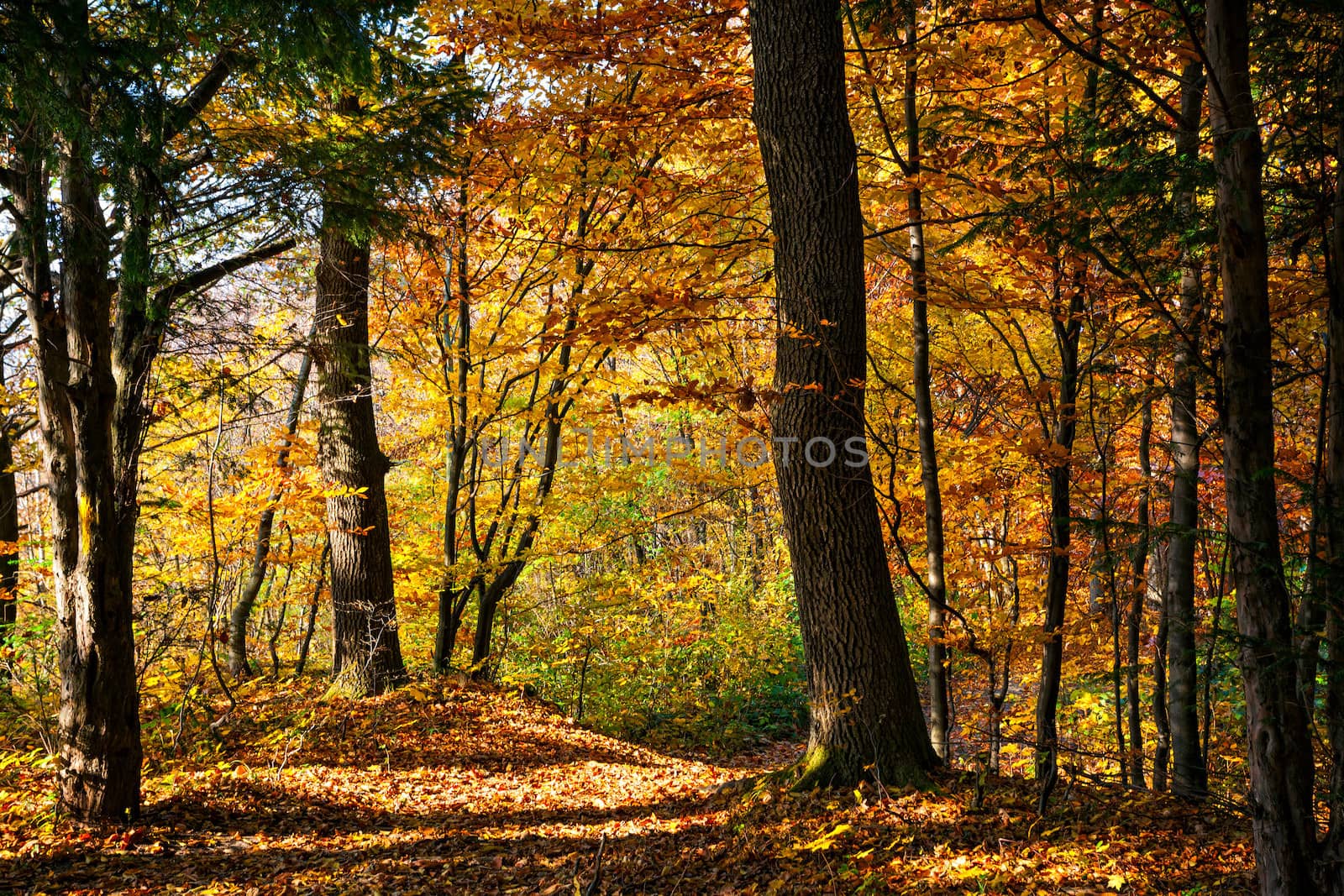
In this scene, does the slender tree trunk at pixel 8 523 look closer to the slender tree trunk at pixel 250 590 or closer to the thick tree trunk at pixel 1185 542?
the slender tree trunk at pixel 250 590

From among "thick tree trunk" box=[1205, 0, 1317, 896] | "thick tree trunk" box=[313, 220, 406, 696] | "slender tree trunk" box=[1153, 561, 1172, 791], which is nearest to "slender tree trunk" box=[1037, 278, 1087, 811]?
"slender tree trunk" box=[1153, 561, 1172, 791]

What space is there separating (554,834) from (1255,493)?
4283 millimetres

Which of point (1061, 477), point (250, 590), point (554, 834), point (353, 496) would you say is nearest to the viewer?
point (1061, 477)

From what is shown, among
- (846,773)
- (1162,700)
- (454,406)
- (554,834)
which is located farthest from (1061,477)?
(454,406)

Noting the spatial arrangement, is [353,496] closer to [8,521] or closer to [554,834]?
[8,521]

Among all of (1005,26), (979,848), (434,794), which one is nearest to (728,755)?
(434,794)

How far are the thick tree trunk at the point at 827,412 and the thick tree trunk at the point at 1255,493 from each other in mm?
1989

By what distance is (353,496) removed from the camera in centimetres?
776

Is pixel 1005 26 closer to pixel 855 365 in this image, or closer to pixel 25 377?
Result: pixel 855 365

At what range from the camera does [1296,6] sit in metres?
2.40

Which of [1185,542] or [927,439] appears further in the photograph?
[927,439]

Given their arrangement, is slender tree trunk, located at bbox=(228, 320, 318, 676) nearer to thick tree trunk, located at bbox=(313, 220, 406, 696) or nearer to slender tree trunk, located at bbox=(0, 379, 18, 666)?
thick tree trunk, located at bbox=(313, 220, 406, 696)

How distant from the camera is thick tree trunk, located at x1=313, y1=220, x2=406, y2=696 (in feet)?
25.0

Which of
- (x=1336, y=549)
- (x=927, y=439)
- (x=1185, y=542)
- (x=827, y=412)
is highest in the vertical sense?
(x=827, y=412)
